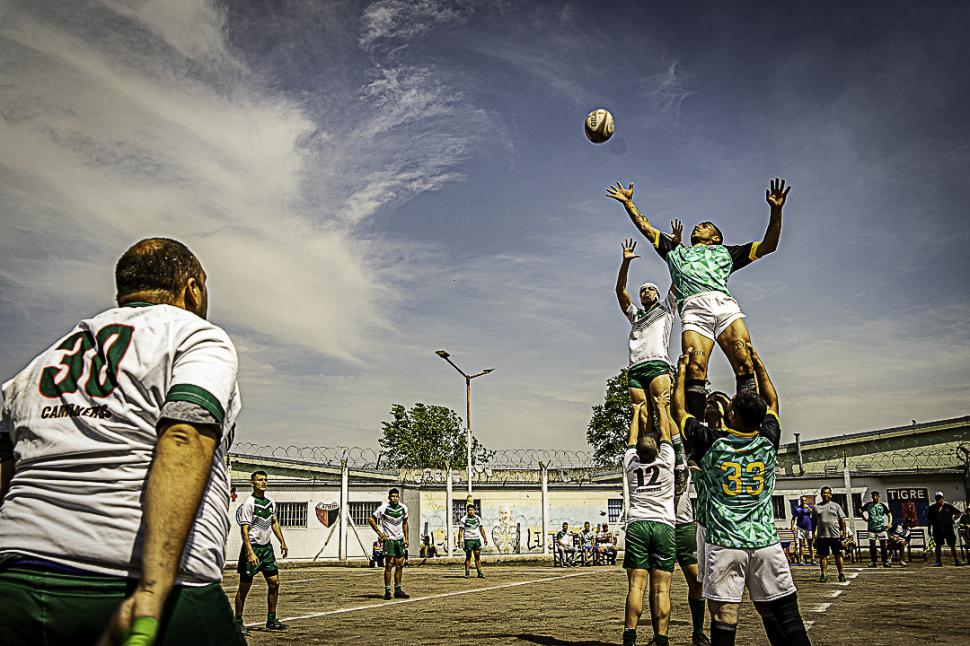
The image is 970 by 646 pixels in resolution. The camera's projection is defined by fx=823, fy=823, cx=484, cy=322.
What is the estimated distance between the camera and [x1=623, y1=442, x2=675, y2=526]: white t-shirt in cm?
891

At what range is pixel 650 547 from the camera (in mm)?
8789

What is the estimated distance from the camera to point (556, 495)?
41500mm

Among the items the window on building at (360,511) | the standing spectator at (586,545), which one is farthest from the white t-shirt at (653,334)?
the window on building at (360,511)

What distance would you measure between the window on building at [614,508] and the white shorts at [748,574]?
37.5 metres

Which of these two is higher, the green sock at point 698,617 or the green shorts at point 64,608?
the green shorts at point 64,608

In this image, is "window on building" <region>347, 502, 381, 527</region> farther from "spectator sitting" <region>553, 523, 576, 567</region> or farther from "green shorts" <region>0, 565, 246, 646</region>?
"green shorts" <region>0, 565, 246, 646</region>

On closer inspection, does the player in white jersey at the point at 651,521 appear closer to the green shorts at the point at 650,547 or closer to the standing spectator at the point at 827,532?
the green shorts at the point at 650,547

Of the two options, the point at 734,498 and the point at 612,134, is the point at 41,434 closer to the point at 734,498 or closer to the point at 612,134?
the point at 734,498

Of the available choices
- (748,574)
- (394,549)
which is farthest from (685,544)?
(394,549)

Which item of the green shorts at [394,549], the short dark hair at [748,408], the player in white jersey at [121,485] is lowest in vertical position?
the green shorts at [394,549]

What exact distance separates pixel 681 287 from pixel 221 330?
23.1 ft

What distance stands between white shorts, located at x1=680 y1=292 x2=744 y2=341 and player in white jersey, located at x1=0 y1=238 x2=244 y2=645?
6683 millimetres

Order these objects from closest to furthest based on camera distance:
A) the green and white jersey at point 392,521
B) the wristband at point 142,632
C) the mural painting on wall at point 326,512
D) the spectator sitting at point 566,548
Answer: the wristband at point 142,632 < the green and white jersey at point 392,521 < the spectator sitting at point 566,548 < the mural painting on wall at point 326,512

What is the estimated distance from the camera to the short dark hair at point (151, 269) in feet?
9.25
